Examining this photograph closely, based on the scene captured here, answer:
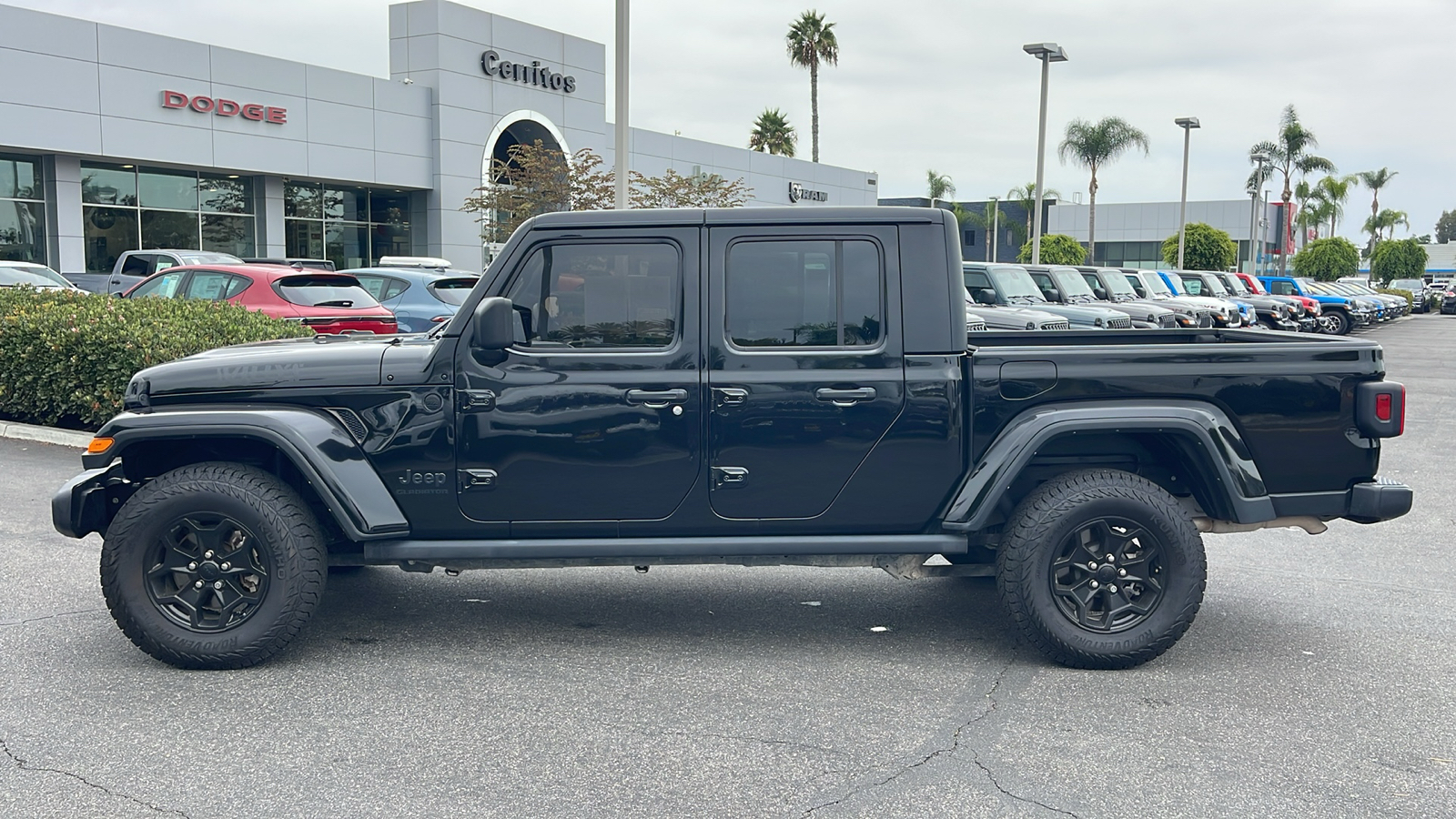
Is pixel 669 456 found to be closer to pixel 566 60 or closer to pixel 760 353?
pixel 760 353

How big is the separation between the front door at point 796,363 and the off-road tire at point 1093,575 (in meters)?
0.77

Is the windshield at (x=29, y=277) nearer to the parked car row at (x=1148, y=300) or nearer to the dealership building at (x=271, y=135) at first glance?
the dealership building at (x=271, y=135)

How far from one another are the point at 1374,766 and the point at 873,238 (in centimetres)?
270

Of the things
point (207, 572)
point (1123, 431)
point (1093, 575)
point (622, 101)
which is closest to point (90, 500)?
point (207, 572)

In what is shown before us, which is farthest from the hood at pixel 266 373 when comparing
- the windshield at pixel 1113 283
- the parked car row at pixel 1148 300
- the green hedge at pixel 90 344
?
the windshield at pixel 1113 283

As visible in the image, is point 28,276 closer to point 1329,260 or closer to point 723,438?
point 723,438

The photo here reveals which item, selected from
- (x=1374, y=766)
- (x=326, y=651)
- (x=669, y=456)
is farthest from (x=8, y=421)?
(x=1374, y=766)

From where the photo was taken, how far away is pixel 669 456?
4988 millimetres

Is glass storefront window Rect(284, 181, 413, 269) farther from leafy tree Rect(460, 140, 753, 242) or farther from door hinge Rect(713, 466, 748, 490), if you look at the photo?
door hinge Rect(713, 466, 748, 490)

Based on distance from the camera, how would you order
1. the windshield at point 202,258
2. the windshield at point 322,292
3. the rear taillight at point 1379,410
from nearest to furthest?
1. the rear taillight at point 1379,410
2. the windshield at point 322,292
3. the windshield at point 202,258

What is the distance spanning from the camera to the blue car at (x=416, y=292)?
1602cm

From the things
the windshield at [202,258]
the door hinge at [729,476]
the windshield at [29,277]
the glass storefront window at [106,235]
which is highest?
the glass storefront window at [106,235]

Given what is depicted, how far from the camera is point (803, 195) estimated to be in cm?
5550

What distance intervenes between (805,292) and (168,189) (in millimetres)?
30185
